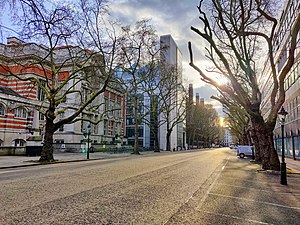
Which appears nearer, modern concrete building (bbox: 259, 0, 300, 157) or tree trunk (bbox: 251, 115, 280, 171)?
tree trunk (bbox: 251, 115, 280, 171)

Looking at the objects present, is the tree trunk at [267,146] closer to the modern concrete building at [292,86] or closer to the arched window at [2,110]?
the modern concrete building at [292,86]

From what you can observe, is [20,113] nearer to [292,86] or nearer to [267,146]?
[267,146]

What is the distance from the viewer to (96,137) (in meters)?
57.6

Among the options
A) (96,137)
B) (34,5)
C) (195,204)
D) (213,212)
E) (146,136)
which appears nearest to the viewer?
(213,212)

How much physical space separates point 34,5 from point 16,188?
674cm

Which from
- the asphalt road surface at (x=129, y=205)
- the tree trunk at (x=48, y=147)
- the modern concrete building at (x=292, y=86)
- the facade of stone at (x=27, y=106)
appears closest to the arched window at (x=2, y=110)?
the facade of stone at (x=27, y=106)

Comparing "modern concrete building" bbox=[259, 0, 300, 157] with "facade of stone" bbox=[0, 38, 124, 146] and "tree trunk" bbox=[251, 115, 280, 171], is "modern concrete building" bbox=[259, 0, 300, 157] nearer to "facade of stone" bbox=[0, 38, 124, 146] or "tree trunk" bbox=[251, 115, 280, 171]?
"tree trunk" bbox=[251, 115, 280, 171]

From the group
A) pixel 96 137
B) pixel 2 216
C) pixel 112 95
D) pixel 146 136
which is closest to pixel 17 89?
pixel 96 137

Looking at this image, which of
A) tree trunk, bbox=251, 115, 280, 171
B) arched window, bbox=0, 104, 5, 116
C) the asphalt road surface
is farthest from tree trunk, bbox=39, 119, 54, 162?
arched window, bbox=0, 104, 5, 116

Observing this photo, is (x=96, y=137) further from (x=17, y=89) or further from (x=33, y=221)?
(x=33, y=221)

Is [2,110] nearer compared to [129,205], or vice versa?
[129,205]

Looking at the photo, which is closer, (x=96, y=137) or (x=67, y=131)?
(x=67, y=131)

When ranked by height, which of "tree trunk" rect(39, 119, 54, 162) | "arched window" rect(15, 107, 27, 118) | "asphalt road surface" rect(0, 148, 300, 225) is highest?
"arched window" rect(15, 107, 27, 118)

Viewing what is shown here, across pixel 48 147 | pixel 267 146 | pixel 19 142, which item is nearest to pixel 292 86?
pixel 267 146
